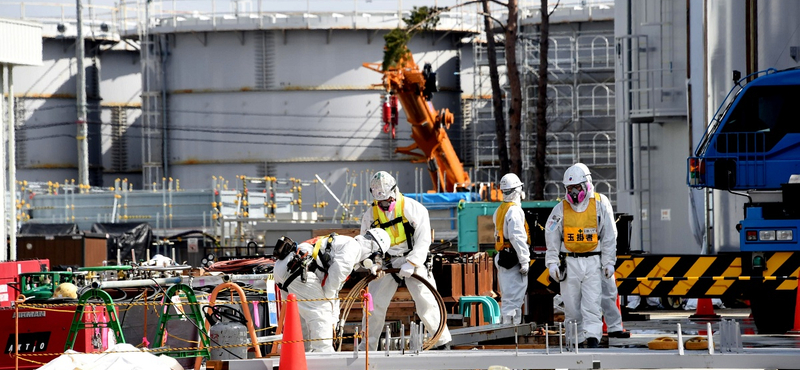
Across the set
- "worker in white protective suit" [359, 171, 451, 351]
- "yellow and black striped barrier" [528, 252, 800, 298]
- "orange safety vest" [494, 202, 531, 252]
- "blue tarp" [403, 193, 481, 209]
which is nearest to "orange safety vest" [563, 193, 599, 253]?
"yellow and black striped barrier" [528, 252, 800, 298]

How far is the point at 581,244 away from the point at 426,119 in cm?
2584

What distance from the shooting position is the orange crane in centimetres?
3678

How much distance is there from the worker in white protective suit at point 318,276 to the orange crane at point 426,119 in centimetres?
2513

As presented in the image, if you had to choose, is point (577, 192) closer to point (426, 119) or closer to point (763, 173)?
point (763, 173)

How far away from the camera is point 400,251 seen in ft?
40.3

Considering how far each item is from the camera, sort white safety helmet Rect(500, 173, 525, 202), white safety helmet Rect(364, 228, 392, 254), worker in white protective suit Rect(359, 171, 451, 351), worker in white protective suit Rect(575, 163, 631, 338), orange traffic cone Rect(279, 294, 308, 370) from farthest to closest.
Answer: white safety helmet Rect(500, 173, 525, 202)
worker in white protective suit Rect(575, 163, 631, 338)
worker in white protective suit Rect(359, 171, 451, 351)
white safety helmet Rect(364, 228, 392, 254)
orange traffic cone Rect(279, 294, 308, 370)

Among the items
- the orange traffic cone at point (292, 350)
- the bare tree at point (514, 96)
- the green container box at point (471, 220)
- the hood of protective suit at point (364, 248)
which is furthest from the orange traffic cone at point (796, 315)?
the bare tree at point (514, 96)

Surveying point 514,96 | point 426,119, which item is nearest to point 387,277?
point 514,96

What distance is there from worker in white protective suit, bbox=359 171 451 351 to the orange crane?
78.8 feet

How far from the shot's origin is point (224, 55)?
4641cm

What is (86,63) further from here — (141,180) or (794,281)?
(794,281)

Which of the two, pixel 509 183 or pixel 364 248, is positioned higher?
pixel 509 183

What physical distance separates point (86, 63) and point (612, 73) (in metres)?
22.6

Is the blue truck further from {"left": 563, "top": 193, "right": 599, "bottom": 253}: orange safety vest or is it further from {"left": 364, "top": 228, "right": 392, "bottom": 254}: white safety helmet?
{"left": 364, "top": 228, "right": 392, "bottom": 254}: white safety helmet
